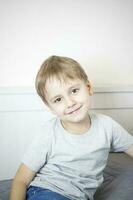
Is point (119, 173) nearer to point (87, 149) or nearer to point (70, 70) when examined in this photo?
point (87, 149)

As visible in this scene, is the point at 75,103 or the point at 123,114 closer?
the point at 75,103

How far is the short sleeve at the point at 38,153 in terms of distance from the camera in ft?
3.17

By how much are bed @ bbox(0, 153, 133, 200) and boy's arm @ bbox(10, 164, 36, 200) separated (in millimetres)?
95

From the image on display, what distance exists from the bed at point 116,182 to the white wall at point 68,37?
0.46m

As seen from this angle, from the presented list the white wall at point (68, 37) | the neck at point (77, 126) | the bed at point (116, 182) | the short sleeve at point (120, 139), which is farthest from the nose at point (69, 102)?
the white wall at point (68, 37)

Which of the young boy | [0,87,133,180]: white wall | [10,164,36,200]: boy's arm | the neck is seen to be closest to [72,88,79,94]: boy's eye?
the young boy

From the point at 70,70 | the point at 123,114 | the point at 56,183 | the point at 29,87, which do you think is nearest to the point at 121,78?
the point at 123,114

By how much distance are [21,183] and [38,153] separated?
121mm

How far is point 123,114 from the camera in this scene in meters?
1.56

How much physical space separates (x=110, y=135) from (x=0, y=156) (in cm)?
66

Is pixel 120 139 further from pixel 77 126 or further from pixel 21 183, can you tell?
pixel 21 183

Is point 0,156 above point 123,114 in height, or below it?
below

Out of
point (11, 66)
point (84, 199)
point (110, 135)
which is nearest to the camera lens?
point (84, 199)

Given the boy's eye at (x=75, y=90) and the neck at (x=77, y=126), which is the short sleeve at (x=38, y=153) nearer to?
the neck at (x=77, y=126)
